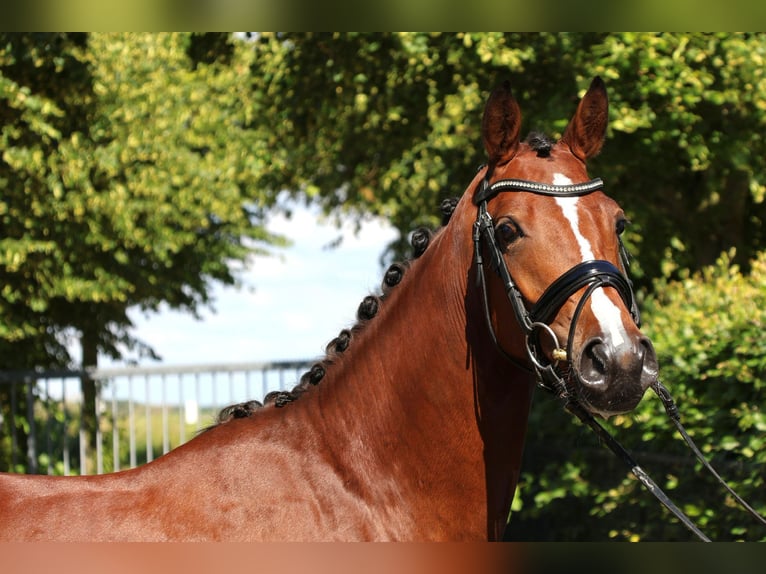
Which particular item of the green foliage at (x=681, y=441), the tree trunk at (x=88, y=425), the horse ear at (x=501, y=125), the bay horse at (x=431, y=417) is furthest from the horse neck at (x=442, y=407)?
the tree trunk at (x=88, y=425)

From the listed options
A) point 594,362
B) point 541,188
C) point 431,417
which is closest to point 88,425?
point 431,417

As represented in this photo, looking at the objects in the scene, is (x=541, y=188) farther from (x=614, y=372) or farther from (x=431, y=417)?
(x=431, y=417)

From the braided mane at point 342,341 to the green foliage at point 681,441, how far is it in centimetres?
245

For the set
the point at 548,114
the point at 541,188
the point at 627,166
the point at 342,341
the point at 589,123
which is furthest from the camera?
the point at 627,166

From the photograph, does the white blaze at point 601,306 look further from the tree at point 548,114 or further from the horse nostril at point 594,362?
the tree at point 548,114

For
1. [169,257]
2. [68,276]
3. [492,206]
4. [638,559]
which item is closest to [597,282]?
[492,206]

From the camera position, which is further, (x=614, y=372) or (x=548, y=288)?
(x=548, y=288)

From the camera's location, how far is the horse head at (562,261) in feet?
7.22

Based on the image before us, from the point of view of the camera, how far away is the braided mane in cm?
288

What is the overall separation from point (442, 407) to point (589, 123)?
1.00m

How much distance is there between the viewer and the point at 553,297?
232 centimetres

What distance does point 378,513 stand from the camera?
101 inches

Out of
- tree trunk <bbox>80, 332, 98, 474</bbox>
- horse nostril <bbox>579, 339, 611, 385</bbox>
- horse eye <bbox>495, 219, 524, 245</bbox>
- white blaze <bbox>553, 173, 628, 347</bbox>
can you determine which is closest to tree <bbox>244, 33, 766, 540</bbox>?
horse eye <bbox>495, 219, 524, 245</bbox>

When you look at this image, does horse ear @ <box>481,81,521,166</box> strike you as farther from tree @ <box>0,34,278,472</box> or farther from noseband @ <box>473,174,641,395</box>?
tree @ <box>0,34,278,472</box>
